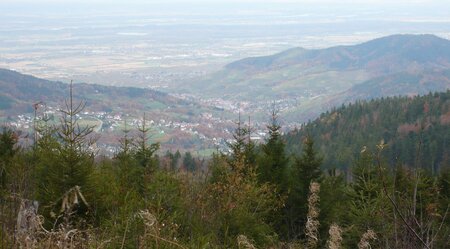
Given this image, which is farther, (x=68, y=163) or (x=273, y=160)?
(x=273, y=160)

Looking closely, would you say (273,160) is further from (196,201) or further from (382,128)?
(382,128)

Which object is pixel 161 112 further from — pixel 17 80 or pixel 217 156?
pixel 217 156

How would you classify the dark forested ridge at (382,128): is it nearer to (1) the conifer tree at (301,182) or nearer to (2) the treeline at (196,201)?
(2) the treeline at (196,201)

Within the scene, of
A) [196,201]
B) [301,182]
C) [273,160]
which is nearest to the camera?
[196,201]

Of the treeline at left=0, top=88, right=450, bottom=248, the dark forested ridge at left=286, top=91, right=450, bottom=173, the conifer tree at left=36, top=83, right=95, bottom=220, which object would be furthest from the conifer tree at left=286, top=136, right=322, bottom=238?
the dark forested ridge at left=286, top=91, right=450, bottom=173

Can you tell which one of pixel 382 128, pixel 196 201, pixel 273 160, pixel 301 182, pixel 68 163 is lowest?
pixel 382 128

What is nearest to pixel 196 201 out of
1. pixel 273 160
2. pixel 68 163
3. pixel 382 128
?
pixel 68 163

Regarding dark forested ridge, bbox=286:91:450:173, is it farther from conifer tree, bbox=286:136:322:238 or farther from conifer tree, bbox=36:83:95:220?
conifer tree, bbox=36:83:95:220
